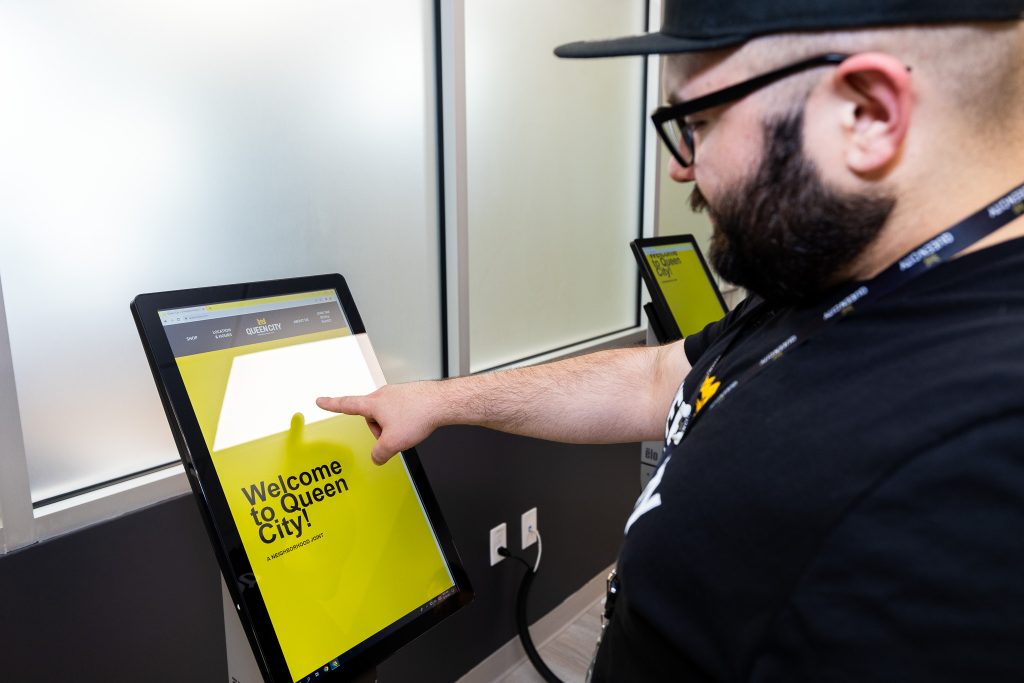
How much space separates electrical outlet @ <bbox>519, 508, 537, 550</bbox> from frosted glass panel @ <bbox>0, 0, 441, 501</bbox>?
2.62ft

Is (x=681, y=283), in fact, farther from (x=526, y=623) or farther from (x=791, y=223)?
(x=791, y=223)

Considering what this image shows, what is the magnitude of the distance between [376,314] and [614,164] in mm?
1266

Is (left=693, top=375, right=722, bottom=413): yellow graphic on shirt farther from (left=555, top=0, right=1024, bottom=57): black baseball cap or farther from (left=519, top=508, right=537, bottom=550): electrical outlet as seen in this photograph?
(left=519, top=508, right=537, bottom=550): electrical outlet

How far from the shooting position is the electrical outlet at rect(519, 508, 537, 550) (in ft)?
7.41

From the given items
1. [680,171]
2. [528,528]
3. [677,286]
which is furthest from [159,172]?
[528,528]

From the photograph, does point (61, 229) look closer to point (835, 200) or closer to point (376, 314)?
point (376, 314)

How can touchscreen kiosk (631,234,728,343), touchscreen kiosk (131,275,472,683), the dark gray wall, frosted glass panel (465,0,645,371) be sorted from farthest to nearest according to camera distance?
1. frosted glass panel (465,0,645,371)
2. touchscreen kiosk (631,234,728,343)
3. the dark gray wall
4. touchscreen kiosk (131,275,472,683)

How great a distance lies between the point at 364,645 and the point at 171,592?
0.55m

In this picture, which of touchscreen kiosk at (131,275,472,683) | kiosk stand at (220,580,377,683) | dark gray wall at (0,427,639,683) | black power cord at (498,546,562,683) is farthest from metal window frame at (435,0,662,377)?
kiosk stand at (220,580,377,683)

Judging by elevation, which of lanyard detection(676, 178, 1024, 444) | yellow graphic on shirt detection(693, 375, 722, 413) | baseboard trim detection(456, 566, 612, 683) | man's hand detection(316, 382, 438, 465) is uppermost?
lanyard detection(676, 178, 1024, 444)

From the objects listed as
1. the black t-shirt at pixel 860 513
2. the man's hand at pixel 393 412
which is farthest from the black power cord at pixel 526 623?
the black t-shirt at pixel 860 513

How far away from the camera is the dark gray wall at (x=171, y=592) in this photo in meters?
1.19

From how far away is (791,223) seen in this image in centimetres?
74

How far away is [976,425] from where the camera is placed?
56cm
